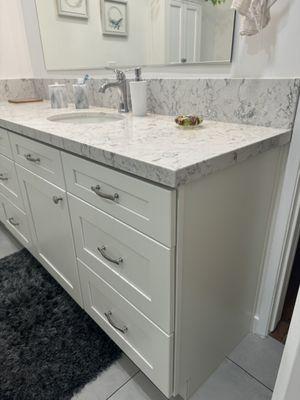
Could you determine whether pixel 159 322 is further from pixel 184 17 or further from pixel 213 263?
pixel 184 17

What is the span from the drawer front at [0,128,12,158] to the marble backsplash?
2.22ft

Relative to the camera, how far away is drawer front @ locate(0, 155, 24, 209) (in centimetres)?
138

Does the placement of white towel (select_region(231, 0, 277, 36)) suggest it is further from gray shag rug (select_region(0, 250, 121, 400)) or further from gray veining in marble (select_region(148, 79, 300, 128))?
gray shag rug (select_region(0, 250, 121, 400))

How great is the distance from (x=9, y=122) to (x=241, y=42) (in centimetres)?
95

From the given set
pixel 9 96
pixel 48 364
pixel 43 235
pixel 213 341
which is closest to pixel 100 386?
pixel 48 364

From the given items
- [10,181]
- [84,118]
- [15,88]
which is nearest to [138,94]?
[84,118]

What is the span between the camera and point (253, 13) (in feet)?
2.47

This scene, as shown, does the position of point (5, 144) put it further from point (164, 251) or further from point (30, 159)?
point (164, 251)

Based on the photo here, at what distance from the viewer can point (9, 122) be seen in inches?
46.2

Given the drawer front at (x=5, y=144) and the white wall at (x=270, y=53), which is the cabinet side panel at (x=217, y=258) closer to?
the white wall at (x=270, y=53)

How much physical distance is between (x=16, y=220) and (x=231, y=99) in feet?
4.31

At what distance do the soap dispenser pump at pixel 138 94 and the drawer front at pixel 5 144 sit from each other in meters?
0.61

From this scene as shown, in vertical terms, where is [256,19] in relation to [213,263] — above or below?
above

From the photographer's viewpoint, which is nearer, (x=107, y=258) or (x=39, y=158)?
(x=107, y=258)
